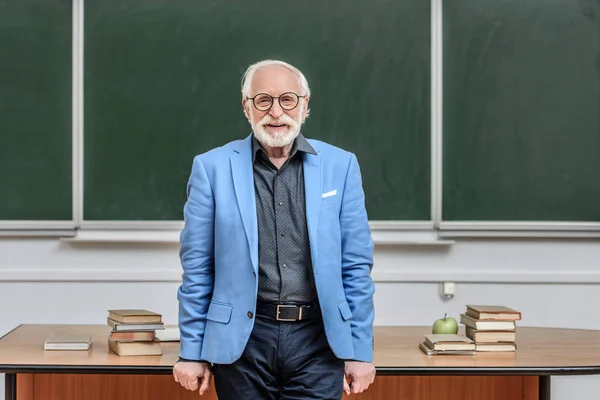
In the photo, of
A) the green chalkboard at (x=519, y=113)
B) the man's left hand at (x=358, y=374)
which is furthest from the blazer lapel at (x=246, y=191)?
the green chalkboard at (x=519, y=113)

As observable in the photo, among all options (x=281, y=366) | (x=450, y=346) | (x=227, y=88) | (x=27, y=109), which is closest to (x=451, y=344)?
(x=450, y=346)

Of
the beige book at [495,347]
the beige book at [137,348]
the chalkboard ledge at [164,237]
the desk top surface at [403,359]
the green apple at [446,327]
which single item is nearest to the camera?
the desk top surface at [403,359]

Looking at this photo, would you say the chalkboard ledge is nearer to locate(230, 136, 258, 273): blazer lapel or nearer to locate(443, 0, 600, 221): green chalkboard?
locate(443, 0, 600, 221): green chalkboard

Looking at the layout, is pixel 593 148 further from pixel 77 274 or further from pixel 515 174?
pixel 77 274

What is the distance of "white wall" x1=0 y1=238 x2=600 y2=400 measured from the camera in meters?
3.76

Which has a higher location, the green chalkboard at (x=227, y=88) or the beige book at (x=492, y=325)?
the green chalkboard at (x=227, y=88)

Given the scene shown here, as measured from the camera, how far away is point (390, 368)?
2.34m

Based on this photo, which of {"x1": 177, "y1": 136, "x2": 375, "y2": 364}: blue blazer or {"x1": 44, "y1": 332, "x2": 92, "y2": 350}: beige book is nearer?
{"x1": 177, "y1": 136, "x2": 375, "y2": 364}: blue blazer

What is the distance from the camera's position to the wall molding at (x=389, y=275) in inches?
147

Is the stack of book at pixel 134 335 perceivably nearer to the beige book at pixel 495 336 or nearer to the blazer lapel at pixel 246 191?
the blazer lapel at pixel 246 191

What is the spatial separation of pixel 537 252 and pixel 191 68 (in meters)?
1.94

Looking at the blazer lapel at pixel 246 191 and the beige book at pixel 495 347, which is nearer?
the blazer lapel at pixel 246 191

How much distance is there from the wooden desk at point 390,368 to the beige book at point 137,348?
25 mm

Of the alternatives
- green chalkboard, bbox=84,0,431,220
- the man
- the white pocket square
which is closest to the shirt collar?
the man
